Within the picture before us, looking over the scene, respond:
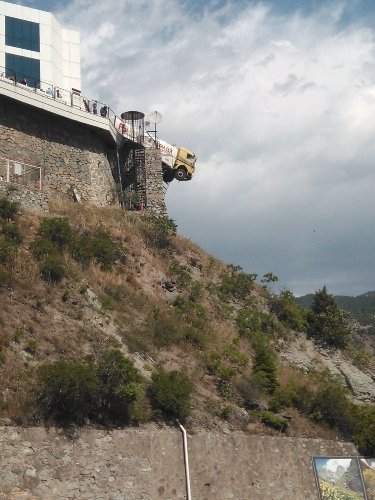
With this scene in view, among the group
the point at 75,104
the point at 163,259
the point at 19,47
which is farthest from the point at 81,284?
the point at 19,47

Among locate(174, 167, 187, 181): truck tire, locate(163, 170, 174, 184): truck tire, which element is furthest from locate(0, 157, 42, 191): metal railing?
locate(174, 167, 187, 181): truck tire

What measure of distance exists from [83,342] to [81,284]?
400 cm

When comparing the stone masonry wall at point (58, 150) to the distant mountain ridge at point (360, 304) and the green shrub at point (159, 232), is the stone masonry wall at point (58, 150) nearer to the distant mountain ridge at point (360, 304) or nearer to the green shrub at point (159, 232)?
the green shrub at point (159, 232)

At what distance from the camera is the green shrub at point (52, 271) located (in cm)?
2450

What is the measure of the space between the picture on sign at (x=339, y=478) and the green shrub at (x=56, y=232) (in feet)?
41.6

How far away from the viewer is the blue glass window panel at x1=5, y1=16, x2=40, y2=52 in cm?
4028

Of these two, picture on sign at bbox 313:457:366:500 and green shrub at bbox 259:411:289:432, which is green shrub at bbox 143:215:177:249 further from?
picture on sign at bbox 313:457:366:500

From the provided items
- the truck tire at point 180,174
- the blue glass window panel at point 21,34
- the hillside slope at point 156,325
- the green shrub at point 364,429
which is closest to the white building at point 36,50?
the blue glass window panel at point 21,34

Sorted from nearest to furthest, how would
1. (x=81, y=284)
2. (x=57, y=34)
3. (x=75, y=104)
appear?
(x=81, y=284)
(x=75, y=104)
(x=57, y=34)

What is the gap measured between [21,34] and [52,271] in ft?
71.2

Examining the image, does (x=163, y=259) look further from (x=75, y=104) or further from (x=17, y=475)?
(x=17, y=475)

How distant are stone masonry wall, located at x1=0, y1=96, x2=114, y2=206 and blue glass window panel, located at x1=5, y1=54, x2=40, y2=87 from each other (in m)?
4.30

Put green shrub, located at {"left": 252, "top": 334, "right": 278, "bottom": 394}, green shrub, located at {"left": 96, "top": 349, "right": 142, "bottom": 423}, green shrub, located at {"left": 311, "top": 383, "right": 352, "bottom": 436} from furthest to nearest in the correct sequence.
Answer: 1. green shrub, located at {"left": 252, "top": 334, "right": 278, "bottom": 394}
2. green shrub, located at {"left": 311, "top": 383, "right": 352, "bottom": 436}
3. green shrub, located at {"left": 96, "top": 349, "right": 142, "bottom": 423}

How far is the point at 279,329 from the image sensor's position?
31297 millimetres
